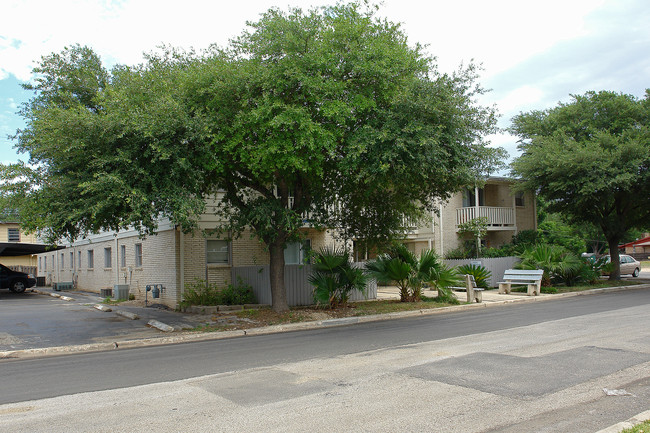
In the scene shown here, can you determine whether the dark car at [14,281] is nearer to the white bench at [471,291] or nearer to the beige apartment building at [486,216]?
the beige apartment building at [486,216]

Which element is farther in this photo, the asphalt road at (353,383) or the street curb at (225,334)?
the street curb at (225,334)

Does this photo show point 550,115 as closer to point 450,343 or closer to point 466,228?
point 466,228

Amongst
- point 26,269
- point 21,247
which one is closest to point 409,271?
point 21,247

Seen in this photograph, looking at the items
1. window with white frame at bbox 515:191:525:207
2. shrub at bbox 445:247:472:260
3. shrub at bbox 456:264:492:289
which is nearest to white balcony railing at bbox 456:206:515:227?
shrub at bbox 445:247:472:260

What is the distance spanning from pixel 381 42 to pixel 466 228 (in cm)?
1648

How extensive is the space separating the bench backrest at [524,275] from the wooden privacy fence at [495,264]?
1.98 meters

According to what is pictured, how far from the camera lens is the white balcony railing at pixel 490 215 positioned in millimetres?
28734

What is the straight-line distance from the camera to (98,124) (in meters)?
11.1

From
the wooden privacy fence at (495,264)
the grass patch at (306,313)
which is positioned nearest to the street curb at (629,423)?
the grass patch at (306,313)

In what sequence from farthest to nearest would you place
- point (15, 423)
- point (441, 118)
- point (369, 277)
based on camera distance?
1. point (369, 277)
2. point (441, 118)
3. point (15, 423)

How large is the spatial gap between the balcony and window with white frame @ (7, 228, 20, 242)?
128 feet

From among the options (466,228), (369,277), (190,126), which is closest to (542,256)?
(466,228)

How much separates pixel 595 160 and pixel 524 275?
593 cm

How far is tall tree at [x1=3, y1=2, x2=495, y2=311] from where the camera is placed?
37.5 feet
